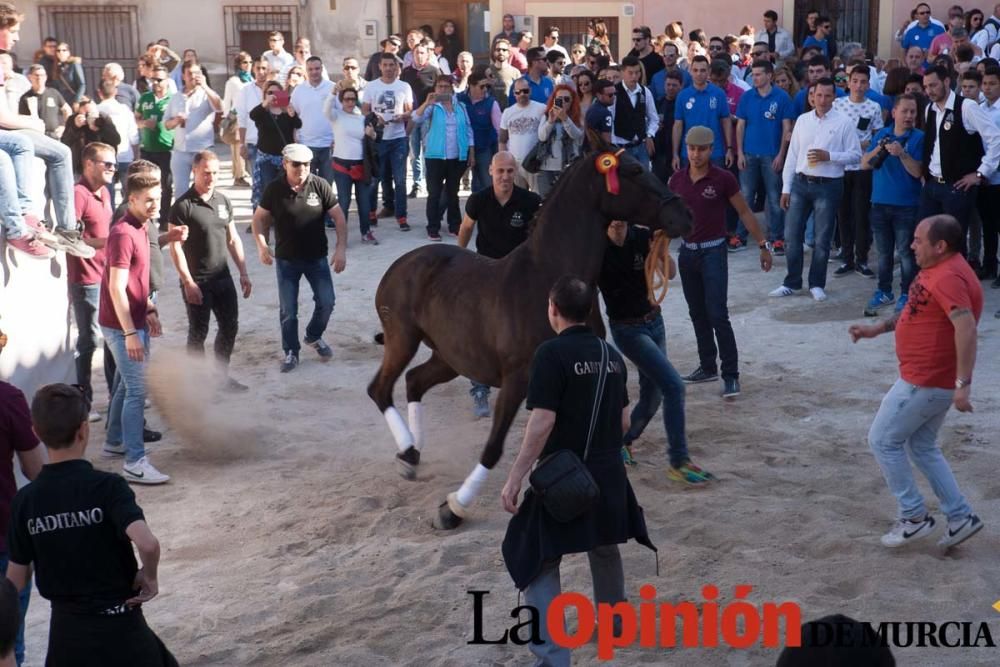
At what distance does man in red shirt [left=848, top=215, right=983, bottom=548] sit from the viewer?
6.56 meters

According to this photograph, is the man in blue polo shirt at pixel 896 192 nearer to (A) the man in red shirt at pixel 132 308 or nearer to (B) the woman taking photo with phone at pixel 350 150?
(B) the woman taking photo with phone at pixel 350 150

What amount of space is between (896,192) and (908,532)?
20.6 feet

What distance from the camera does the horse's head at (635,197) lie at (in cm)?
787

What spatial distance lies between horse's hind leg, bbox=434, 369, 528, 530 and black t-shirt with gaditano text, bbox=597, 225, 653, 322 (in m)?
0.89

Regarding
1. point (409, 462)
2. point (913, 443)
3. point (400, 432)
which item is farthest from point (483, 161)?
point (913, 443)

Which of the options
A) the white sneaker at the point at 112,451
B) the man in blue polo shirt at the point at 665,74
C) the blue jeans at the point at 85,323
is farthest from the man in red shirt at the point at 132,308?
the man in blue polo shirt at the point at 665,74

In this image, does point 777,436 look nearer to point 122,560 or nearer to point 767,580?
point 767,580

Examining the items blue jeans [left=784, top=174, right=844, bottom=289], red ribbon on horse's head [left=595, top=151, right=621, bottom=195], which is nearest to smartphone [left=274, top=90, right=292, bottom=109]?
blue jeans [left=784, top=174, right=844, bottom=289]

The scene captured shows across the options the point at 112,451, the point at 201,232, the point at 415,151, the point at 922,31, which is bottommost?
the point at 112,451

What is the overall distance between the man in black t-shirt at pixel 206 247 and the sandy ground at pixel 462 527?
41 centimetres

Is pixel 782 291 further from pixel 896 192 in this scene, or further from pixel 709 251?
pixel 709 251

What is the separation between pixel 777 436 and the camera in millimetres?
9289

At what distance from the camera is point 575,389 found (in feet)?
18.3

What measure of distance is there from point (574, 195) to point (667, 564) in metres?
2.38
